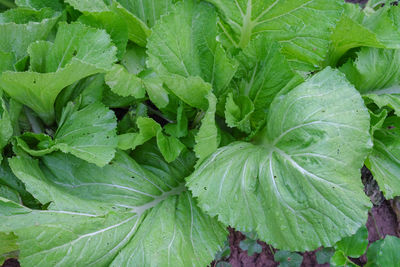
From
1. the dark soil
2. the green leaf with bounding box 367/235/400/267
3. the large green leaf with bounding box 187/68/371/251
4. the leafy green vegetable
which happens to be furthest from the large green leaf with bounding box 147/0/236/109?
the green leaf with bounding box 367/235/400/267

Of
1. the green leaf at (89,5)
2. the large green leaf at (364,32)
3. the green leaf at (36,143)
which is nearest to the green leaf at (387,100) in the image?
the large green leaf at (364,32)

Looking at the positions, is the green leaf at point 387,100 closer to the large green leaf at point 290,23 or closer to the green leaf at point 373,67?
the green leaf at point 373,67

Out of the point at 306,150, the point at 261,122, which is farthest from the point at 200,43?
the point at 306,150

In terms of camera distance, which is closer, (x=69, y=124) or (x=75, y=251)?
(x=75, y=251)

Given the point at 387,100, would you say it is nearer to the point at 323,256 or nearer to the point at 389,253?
the point at 389,253

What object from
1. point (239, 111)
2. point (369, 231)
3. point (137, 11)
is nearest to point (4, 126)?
point (137, 11)

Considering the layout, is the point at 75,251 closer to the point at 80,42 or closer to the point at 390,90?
the point at 80,42
